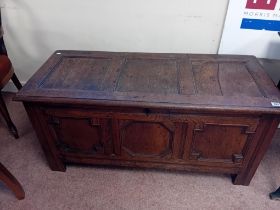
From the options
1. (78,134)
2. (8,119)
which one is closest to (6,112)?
(8,119)

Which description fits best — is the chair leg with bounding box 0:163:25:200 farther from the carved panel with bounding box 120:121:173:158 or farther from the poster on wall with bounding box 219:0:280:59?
the poster on wall with bounding box 219:0:280:59

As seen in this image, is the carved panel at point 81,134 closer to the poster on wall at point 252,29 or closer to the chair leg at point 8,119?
the chair leg at point 8,119

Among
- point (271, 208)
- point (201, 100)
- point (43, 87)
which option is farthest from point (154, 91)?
point (271, 208)

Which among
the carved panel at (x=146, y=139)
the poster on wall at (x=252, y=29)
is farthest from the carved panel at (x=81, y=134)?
the poster on wall at (x=252, y=29)

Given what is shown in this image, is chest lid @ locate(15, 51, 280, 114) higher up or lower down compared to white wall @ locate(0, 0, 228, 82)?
lower down

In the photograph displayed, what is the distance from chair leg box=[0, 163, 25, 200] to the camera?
1.13 meters

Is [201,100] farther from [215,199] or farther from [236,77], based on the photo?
[215,199]

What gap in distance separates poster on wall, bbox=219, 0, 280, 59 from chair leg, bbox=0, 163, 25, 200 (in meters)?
1.43

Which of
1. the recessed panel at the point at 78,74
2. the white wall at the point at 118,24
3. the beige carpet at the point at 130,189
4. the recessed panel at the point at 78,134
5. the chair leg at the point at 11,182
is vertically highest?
the white wall at the point at 118,24

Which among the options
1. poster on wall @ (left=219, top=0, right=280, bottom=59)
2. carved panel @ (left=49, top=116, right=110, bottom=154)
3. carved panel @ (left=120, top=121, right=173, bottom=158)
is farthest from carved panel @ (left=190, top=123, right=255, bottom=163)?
poster on wall @ (left=219, top=0, right=280, bottom=59)

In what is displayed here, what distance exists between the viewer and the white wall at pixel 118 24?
1382 mm

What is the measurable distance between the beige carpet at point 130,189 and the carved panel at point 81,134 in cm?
22

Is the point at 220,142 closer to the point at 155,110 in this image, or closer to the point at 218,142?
the point at 218,142

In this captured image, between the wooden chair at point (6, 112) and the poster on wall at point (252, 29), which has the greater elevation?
the poster on wall at point (252, 29)
